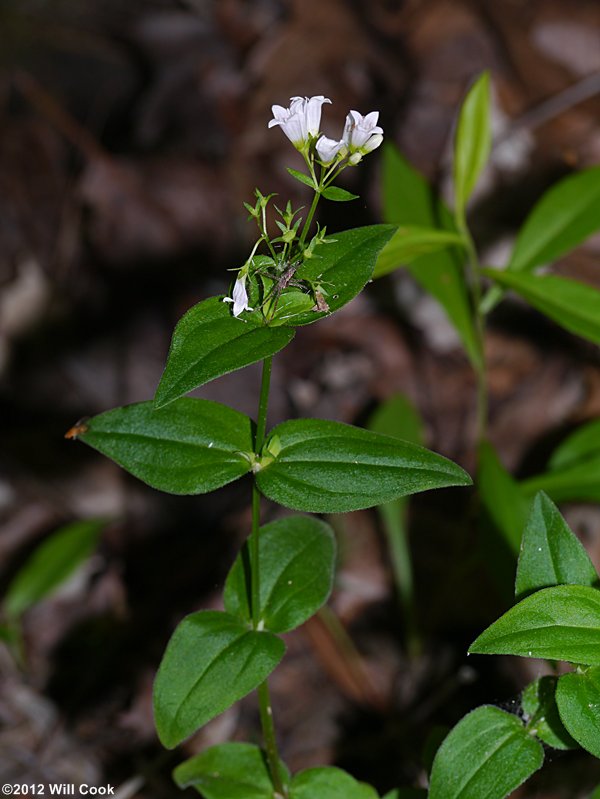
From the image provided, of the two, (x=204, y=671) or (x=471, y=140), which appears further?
(x=471, y=140)

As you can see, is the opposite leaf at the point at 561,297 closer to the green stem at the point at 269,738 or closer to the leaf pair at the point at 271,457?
the leaf pair at the point at 271,457

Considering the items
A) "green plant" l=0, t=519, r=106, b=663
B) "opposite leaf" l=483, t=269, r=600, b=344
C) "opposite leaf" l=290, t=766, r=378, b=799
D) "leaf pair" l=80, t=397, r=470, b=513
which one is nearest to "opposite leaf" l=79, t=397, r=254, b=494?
"leaf pair" l=80, t=397, r=470, b=513

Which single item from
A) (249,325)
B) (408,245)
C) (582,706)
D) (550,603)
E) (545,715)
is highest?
(249,325)

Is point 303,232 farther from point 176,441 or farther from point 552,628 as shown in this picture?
point 552,628

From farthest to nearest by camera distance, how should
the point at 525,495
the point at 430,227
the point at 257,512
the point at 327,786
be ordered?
1. the point at 430,227
2. the point at 525,495
3. the point at 327,786
4. the point at 257,512

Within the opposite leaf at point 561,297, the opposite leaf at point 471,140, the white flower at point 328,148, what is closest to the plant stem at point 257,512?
the white flower at point 328,148

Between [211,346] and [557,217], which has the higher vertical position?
[211,346]

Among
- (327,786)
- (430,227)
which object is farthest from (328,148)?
(327,786)
